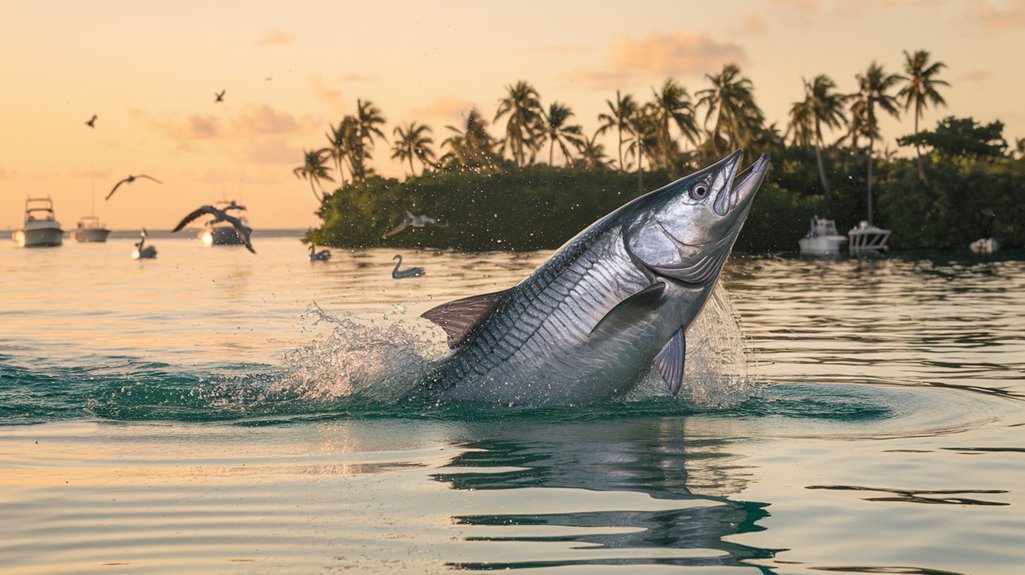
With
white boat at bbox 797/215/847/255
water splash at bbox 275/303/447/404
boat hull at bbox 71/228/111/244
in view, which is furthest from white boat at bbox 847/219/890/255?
boat hull at bbox 71/228/111/244

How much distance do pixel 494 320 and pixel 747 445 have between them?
254 cm

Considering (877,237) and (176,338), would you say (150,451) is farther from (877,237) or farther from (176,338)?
(877,237)

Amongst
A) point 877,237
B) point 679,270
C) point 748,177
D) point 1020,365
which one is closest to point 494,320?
point 679,270

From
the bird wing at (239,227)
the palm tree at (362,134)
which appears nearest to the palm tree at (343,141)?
the palm tree at (362,134)

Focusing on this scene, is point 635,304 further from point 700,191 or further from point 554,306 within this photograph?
point 700,191

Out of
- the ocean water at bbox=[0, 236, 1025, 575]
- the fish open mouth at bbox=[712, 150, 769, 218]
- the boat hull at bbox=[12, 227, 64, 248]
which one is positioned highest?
the boat hull at bbox=[12, 227, 64, 248]

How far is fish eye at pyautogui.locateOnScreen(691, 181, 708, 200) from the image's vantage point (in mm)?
11352

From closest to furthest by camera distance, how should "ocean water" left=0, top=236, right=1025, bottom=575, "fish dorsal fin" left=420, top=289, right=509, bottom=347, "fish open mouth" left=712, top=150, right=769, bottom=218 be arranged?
1. "ocean water" left=0, top=236, right=1025, bottom=575
2. "fish open mouth" left=712, top=150, right=769, bottom=218
3. "fish dorsal fin" left=420, top=289, right=509, bottom=347

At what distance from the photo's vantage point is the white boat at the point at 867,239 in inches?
3873

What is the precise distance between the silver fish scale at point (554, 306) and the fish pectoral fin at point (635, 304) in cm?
7

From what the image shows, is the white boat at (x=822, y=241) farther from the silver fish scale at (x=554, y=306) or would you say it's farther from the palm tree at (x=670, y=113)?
the silver fish scale at (x=554, y=306)

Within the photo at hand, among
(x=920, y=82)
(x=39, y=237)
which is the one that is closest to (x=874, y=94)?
(x=920, y=82)

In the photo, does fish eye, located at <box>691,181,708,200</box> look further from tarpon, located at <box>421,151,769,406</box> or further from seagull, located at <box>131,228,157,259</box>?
seagull, located at <box>131,228,157,259</box>

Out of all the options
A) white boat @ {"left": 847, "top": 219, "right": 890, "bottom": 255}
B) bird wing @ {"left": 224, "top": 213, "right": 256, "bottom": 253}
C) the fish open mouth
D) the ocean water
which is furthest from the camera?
white boat @ {"left": 847, "top": 219, "right": 890, "bottom": 255}
